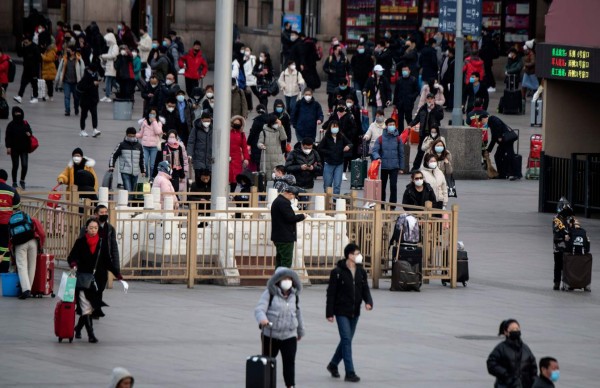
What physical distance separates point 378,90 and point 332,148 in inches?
438

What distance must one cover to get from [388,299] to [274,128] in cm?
826

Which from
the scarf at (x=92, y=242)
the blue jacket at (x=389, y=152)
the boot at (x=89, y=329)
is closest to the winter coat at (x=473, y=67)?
the blue jacket at (x=389, y=152)

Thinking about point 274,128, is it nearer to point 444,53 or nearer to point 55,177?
point 55,177

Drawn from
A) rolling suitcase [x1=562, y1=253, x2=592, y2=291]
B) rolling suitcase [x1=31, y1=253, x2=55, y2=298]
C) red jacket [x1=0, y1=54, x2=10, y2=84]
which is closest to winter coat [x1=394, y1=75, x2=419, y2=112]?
red jacket [x1=0, y1=54, x2=10, y2=84]

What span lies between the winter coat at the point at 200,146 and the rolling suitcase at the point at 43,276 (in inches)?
295

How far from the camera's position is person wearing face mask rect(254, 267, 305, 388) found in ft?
48.0

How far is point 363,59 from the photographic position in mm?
44594

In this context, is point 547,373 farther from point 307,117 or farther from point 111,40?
point 111,40

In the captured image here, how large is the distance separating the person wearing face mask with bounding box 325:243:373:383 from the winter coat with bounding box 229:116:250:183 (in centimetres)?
1198

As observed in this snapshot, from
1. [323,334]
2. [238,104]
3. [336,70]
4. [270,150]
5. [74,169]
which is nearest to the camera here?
[323,334]

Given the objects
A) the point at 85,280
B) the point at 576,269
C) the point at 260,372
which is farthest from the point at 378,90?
the point at 260,372

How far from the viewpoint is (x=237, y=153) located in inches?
1084

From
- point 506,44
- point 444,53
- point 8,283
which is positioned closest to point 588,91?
point 8,283

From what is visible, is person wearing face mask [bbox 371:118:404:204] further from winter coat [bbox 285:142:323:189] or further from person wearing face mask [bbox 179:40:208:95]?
person wearing face mask [bbox 179:40:208:95]
